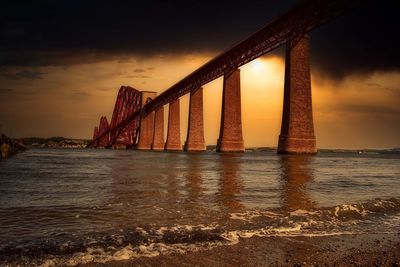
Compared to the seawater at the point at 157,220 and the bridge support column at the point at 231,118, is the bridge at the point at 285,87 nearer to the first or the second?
the bridge support column at the point at 231,118

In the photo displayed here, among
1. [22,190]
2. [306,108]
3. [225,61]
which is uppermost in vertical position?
[225,61]

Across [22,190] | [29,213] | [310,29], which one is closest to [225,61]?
[310,29]

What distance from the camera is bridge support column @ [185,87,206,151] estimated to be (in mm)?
48562

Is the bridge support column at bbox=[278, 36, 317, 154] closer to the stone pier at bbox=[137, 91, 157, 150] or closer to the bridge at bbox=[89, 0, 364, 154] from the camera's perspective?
the bridge at bbox=[89, 0, 364, 154]

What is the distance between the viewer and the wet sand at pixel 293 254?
132 inches

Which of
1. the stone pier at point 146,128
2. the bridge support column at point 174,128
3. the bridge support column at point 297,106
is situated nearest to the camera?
the bridge support column at point 297,106

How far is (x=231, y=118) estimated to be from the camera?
39.8 metres

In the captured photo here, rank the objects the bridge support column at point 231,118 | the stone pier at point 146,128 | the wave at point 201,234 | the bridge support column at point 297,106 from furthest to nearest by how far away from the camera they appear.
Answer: the stone pier at point 146,128, the bridge support column at point 231,118, the bridge support column at point 297,106, the wave at point 201,234

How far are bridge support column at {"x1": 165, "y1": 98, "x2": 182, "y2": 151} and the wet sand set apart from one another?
177 ft

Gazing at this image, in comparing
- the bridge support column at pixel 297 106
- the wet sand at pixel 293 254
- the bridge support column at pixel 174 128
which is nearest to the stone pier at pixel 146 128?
the bridge support column at pixel 174 128

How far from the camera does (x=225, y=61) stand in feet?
139

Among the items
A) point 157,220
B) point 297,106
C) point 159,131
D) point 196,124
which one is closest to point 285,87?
point 297,106

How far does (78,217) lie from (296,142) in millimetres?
25950

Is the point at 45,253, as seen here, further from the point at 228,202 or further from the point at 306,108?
the point at 306,108
